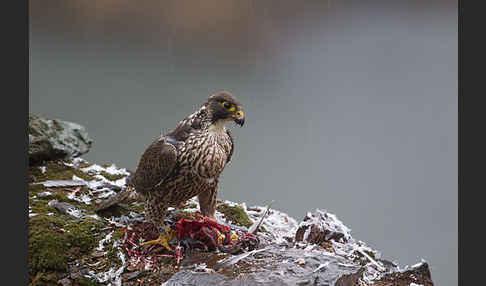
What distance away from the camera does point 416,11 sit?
8.30 feet

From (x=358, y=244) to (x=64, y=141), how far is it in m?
2.41

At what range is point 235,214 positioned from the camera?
2.60 meters

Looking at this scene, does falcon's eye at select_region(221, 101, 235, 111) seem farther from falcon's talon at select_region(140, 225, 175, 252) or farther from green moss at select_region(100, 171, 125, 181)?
green moss at select_region(100, 171, 125, 181)

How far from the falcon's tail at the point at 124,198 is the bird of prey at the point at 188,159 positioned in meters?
0.12

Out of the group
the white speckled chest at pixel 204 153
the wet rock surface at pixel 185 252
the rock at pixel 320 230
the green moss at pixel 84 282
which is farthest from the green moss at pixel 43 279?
the rock at pixel 320 230

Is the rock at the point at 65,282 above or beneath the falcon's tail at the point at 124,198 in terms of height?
beneath

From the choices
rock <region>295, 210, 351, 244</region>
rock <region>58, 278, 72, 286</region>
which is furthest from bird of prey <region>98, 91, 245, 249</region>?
rock <region>295, 210, 351, 244</region>

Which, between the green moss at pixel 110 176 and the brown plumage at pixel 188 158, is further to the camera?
the green moss at pixel 110 176

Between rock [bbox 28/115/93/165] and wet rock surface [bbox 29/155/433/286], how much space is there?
1.63 feet

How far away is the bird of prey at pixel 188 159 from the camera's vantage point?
1925mm

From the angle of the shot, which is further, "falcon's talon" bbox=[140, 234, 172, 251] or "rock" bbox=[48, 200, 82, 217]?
"rock" bbox=[48, 200, 82, 217]

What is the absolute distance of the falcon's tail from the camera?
2.22 metres

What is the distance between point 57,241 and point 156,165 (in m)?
0.64

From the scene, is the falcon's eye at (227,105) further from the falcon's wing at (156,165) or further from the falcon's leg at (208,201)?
the falcon's leg at (208,201)
